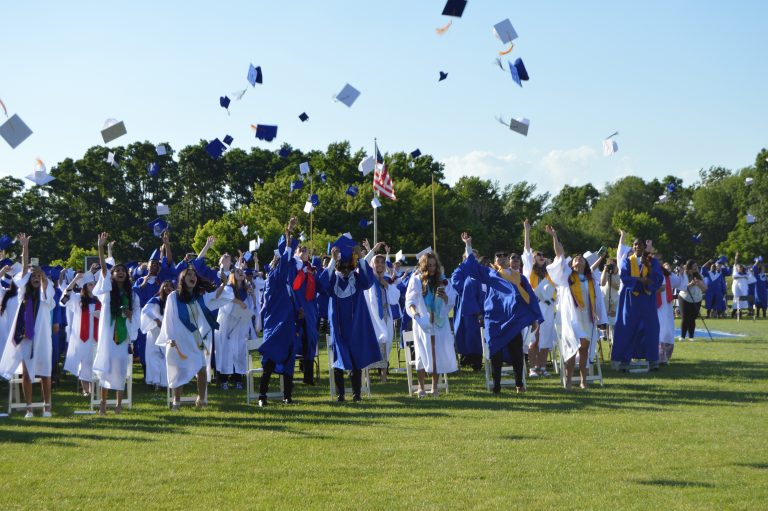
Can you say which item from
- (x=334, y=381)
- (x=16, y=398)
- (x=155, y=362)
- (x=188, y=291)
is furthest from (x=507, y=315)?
(x=16, y=398)

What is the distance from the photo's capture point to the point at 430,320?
44.5 feet

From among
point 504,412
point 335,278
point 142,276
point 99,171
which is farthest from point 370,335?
point 99,171

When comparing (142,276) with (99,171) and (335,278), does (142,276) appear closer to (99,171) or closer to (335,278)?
(335,278)

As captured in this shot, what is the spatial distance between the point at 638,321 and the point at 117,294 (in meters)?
8.87

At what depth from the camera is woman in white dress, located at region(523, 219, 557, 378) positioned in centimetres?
1625

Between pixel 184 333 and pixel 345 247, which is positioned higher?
pixel 345 247

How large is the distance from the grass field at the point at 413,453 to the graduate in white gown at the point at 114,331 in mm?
467

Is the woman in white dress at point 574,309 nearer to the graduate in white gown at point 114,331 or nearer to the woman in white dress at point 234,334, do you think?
the woman in white dress at point 234,334

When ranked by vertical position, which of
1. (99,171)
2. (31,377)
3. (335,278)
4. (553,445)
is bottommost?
(553,445)

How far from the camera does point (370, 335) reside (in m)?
13.3

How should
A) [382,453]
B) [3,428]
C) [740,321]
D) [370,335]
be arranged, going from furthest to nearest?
[740,321]
[370,335]
[3,428]
[382,453]

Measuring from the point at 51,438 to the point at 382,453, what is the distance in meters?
3.97

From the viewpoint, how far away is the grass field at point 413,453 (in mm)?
7070

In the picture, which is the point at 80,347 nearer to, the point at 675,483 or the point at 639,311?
the point at 639,311
